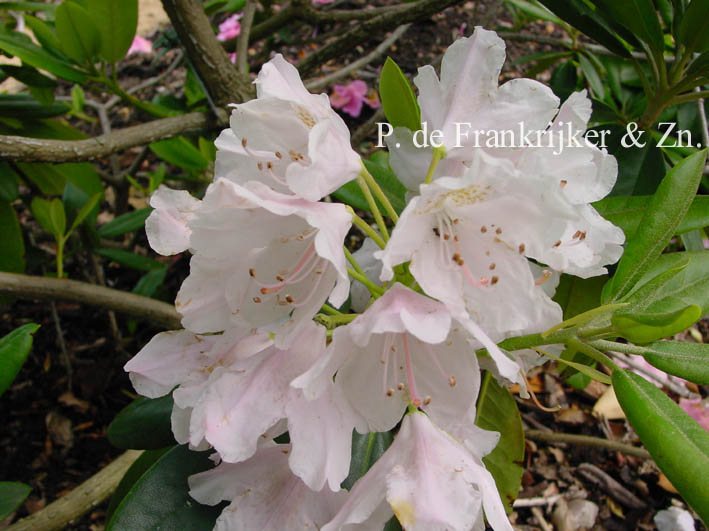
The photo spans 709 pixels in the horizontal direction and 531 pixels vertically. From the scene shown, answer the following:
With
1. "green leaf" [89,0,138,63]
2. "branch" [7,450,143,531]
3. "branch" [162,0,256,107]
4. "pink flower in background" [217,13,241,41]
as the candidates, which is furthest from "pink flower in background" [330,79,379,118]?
"branch" [7,450,143,531]

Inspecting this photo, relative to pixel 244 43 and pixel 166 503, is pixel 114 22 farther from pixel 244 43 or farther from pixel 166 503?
pixel 166 503

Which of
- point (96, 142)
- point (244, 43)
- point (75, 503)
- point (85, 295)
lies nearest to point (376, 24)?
point (244, 43)

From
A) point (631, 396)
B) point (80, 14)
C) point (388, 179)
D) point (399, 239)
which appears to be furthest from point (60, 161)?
point (631, 396)

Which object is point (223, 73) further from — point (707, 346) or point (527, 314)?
point (707, 346)

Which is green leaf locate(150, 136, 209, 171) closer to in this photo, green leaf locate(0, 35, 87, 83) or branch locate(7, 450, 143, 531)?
green leaf locate(0, 35, 87, 83)

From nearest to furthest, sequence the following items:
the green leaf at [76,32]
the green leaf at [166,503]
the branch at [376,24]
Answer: the green leaf at [166,503] < the green leaf at [76,32] < the branch at [376,24]

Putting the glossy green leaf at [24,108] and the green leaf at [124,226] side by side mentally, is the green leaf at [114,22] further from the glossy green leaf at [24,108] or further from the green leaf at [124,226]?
the green leaf at [124,226]

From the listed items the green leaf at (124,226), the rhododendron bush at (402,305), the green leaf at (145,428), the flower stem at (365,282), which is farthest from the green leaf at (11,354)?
the green leaf at (124,226)
